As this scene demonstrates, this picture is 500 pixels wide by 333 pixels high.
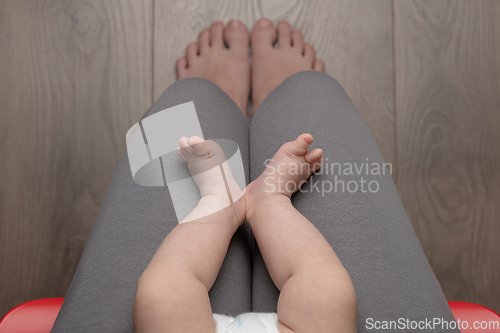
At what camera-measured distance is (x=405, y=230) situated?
52cm

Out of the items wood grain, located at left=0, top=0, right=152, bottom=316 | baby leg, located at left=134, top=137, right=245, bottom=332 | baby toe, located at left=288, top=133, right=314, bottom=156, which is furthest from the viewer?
wood grain, located at left=0, top=0, right=152, bottom=316

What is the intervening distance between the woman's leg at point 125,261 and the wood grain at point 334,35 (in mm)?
449

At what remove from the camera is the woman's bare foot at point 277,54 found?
2.93 feet

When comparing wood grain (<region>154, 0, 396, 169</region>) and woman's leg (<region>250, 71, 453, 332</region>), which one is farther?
wood grain (<region>154, 0, 396, 169</region>)

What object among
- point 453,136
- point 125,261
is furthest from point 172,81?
point 453,136

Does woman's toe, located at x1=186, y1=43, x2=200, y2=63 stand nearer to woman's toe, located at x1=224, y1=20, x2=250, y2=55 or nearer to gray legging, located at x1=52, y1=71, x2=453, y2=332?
woman's toe, located at x1=224, y1=20, x2=250, y2=55

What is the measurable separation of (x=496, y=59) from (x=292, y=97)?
72cm

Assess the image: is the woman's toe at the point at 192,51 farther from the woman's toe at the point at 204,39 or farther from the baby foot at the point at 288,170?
the baby foot at the point at 288,170

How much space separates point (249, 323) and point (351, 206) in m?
0.24

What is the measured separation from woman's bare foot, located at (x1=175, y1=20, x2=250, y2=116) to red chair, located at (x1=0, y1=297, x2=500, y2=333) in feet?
2.06

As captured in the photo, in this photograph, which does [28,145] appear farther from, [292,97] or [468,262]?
[468,262]

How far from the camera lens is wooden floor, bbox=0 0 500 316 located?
33.7 inches

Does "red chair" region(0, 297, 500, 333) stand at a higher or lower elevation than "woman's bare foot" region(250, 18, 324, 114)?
lower

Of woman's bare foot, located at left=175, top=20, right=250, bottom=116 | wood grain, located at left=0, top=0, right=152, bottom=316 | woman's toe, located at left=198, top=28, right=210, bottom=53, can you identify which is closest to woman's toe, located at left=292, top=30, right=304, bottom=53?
woman's bare foot, located at left=175, top=20, right=250, bottom=116
